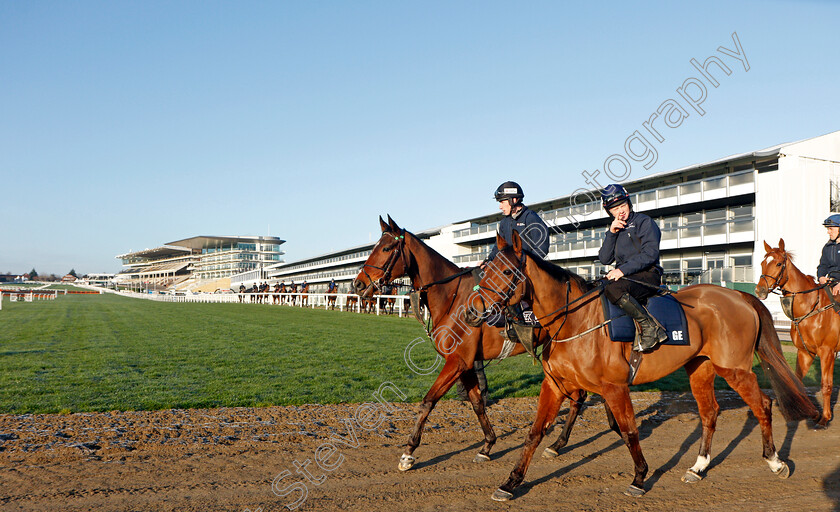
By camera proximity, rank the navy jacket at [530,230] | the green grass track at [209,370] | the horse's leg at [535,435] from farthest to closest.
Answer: the green grass track at [209,370]
the navy jacket at [530,230]
the horse's leg at [535,435]

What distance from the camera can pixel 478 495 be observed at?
12.8ft

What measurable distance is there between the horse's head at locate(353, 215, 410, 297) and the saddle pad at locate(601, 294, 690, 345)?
2.02 metres

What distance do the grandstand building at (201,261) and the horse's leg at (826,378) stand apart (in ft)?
291

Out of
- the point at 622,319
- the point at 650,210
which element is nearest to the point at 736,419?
the point at 622,319

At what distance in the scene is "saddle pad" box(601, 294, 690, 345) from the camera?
4.12 metres

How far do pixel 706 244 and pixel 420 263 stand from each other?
2384 centimetres

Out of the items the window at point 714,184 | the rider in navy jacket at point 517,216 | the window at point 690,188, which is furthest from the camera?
the window at point 690,188

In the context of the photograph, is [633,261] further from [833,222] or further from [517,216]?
[833,222]

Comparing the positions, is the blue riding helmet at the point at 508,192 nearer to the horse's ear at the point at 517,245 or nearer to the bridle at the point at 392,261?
the bridle at the point at 392,261

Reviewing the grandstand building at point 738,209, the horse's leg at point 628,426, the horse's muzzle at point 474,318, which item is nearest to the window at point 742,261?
the grandstand building at point 738,209

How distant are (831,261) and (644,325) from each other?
4.91 m

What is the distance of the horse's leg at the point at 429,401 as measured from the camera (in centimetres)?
435

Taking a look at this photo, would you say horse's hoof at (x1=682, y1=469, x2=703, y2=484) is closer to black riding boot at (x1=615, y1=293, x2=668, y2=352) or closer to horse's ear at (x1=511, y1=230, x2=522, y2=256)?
black riding boot at (x1=615, y1=293, x2=668, y2=352)

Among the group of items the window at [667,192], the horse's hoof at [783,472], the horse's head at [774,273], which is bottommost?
the horse's hoof at [783,472]
